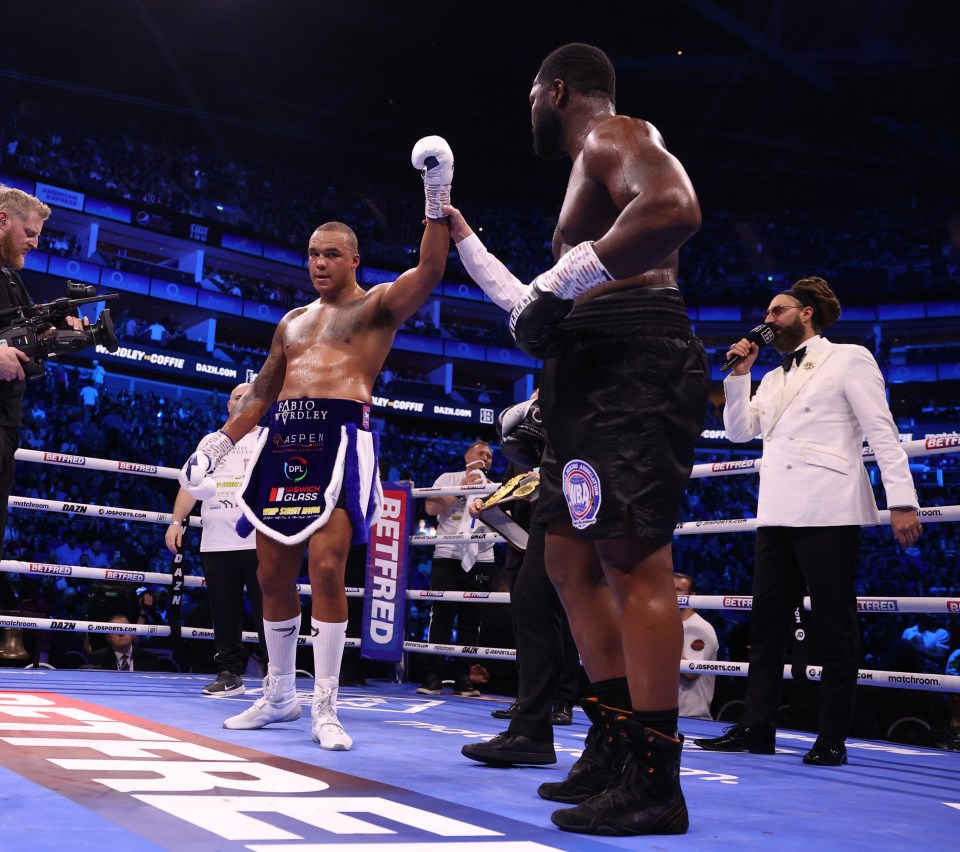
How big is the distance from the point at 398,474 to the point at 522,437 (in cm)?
1803

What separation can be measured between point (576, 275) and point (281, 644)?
1.75 metres

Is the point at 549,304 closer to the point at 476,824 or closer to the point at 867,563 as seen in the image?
the point at 476,824

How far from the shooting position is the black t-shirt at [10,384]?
2.81m

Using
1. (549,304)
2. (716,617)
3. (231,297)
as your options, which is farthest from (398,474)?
(549,304)

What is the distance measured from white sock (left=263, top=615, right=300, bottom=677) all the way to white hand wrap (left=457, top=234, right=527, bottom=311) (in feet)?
4.33

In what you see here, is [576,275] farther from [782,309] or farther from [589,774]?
[782,309]

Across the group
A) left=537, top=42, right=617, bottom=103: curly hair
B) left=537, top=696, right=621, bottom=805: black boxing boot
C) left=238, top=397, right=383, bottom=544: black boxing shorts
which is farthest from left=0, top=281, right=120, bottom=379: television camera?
left=537, top=696, right=621, bottom=805: black boxing boot

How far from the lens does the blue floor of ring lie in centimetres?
129

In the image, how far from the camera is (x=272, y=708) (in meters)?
2.71

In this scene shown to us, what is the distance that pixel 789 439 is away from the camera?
9.55 feet

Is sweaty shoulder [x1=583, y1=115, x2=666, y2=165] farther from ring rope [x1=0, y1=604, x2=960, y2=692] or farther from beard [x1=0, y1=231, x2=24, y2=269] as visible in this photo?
beard [x1=0, y1=231, x2=24, y2=269]

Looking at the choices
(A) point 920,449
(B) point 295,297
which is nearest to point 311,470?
(A) point 920,449

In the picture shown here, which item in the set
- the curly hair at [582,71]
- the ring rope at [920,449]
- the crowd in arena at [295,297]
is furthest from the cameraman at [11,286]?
the crowd in arena at [295,297]

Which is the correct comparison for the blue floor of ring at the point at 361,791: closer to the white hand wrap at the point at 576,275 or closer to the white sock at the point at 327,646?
the white sock at the point at 327,646
